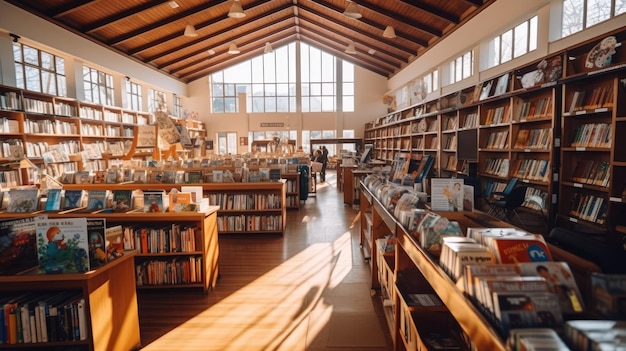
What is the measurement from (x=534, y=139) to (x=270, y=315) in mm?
4627

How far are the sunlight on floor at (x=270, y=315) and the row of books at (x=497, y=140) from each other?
3643 mm

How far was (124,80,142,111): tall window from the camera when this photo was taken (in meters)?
12.7

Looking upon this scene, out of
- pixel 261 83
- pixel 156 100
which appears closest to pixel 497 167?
pixel 156 100

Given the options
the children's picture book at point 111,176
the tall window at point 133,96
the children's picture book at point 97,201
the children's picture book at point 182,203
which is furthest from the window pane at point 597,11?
the tall window at point 133,96

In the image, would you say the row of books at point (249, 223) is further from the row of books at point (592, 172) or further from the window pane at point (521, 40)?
the window pane at point (521, 40)

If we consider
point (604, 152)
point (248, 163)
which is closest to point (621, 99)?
point (604, 152)

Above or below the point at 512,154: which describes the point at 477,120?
above

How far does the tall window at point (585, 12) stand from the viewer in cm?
476

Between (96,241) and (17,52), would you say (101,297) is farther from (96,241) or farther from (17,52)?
(17,52)

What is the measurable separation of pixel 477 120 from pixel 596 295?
6274 millimetres

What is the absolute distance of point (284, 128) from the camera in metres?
19.1

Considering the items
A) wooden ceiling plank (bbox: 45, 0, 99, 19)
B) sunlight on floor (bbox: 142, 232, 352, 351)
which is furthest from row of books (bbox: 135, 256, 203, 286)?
wooden ceiling plank (bbox: 45, 0, 99, 19)

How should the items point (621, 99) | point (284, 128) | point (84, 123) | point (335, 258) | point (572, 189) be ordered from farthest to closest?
point (284, 128) → point (84, 123) → point (335, 258) → point (572, 189) → point (621, 99)

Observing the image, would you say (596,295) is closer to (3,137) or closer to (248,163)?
(248,163)
